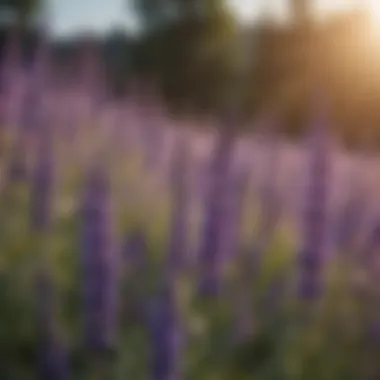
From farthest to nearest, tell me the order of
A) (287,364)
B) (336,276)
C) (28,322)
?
(336,276)
(28,322)
(287,364)

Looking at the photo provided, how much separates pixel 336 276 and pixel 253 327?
0.34 meters

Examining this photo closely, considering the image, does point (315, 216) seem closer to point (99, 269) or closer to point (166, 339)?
point (99, 269)

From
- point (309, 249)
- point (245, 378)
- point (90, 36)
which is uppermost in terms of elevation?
point (90, 36)

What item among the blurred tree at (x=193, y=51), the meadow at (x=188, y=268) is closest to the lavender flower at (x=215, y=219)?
the meadow at (x=188, y=268)

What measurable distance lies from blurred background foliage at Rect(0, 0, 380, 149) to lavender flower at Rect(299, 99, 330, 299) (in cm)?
716

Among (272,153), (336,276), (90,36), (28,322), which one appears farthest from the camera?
(90,36)

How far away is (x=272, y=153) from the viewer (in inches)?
116

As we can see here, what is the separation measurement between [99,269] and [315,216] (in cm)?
50

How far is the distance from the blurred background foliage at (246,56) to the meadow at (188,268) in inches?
253

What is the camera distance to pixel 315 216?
232 cm

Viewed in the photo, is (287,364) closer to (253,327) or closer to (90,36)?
(253,327)

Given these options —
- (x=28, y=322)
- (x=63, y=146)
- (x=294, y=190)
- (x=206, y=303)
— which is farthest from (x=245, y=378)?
(x=63, y=146)

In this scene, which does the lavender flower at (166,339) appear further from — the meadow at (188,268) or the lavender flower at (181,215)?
the lavender flower at (181,215)

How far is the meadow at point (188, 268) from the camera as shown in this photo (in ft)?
7.04
